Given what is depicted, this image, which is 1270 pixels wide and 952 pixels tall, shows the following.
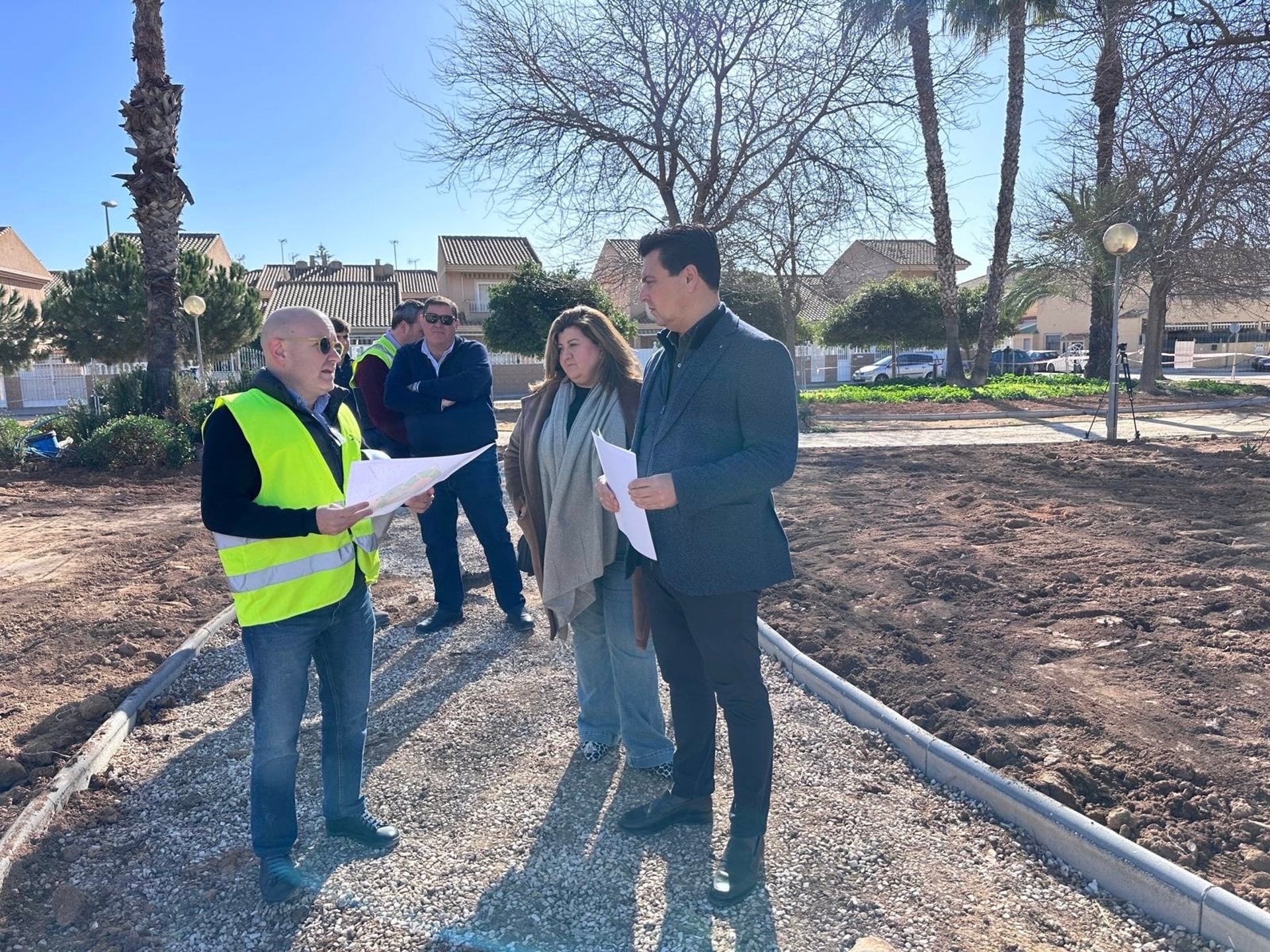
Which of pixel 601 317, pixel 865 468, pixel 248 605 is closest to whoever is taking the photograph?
pixel 248 605

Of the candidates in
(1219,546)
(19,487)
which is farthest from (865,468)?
(19,487)

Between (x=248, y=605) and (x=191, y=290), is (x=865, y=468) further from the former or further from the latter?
(x=191, y=290)

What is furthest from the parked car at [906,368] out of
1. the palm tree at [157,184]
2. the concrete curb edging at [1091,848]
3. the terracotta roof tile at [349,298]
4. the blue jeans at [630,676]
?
the blue jeans at [630,676]

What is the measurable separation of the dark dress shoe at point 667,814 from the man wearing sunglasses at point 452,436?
230cm

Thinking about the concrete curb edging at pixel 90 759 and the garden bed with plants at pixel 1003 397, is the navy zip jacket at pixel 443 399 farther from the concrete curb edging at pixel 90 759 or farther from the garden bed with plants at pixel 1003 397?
the garden bed with plants at pixel 1003 397

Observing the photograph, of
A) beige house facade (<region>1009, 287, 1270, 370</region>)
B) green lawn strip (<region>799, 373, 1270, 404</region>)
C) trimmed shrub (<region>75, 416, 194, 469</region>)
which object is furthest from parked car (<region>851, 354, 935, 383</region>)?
trimmed shrub (<region>75, 416, 194, 469</region>)

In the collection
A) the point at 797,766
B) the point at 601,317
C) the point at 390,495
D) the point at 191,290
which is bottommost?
the point at 797,766

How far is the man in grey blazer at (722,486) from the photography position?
2.57 metres

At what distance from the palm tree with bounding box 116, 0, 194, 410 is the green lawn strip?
13.5 m

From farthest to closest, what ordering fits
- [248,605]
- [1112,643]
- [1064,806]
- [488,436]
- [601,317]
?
[488,436] → [1112,643] → [601,317] → [1064,806] → [248,605]

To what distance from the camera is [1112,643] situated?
439 centimetres

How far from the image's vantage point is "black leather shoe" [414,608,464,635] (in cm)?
530

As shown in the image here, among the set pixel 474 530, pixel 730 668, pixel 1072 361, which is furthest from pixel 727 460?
pixel 1072 361

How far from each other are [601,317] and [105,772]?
2786mm
